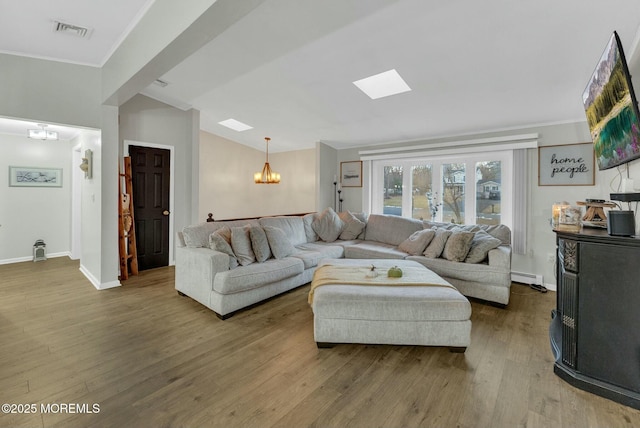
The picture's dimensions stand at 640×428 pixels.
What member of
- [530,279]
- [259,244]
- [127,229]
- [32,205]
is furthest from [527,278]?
[32,205]

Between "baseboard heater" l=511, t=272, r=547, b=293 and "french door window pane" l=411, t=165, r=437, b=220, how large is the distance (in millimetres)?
1462

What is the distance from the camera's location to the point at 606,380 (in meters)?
1.76

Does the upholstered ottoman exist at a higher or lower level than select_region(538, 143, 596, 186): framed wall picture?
lower

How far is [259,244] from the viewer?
3.26m

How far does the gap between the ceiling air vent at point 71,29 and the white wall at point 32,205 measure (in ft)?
11.1

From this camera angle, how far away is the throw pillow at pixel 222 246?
301 cm

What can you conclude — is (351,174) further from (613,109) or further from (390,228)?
(613,109)

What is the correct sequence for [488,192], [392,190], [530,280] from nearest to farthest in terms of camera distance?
[530,280], [488,192], [392,190]

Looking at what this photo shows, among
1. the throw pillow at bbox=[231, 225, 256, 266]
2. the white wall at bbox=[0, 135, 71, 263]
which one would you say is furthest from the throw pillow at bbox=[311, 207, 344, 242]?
the white wall at bbox=[0, 135, 71, 263]

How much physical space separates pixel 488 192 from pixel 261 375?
4.11 meters

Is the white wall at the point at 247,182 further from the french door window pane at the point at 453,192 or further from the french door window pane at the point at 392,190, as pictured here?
the french door window pane at the point at 453,192

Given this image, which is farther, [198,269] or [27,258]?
[27,258]

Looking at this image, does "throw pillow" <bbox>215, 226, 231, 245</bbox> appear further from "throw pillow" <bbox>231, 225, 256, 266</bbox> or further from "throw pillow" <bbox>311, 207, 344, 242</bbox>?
"throw pillow" <bbox>311, 207, 344, 242</bbox>

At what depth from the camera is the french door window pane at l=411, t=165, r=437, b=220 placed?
16.2 feet
